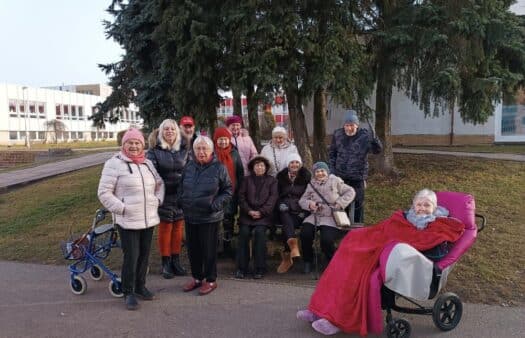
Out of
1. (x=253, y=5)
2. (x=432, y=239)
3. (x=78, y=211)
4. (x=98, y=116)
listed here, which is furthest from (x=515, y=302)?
(x=98, y=116)

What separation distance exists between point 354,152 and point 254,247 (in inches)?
68.2

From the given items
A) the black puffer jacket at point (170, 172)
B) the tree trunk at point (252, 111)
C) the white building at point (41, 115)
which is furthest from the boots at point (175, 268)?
the white building at point (41, 115)

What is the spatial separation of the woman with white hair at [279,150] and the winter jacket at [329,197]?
0.56m

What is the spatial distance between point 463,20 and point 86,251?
6.47 meters

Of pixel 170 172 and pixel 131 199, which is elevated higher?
pixel 170 172

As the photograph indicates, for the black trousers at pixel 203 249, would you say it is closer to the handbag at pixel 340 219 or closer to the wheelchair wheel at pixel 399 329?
the handbag at pixel 340 219

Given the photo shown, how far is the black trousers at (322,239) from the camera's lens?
5.66 meters

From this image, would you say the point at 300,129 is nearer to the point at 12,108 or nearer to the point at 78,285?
the point at 78,285

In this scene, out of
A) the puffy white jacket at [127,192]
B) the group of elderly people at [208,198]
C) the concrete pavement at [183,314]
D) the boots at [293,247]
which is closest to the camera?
the concrete pavement at [183,314]

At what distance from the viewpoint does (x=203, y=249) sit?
211 inches

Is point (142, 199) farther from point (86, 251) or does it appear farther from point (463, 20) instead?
point (463, 20)

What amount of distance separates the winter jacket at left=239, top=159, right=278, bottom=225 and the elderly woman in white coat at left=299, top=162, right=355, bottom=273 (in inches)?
14.9

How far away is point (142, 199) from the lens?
193 inches

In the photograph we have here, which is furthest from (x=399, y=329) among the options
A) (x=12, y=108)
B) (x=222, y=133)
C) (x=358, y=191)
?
(x=12, y=108)
